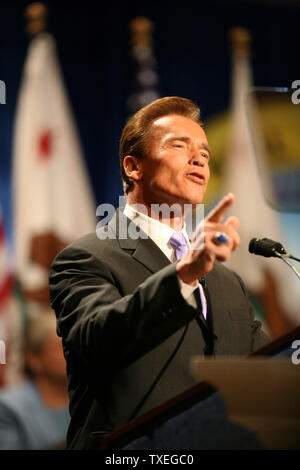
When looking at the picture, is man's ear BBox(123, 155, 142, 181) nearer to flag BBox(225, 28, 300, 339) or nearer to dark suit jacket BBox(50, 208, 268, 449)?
dark suit jacket BBox(50, 208, 268, 449)

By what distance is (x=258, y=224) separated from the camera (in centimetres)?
496

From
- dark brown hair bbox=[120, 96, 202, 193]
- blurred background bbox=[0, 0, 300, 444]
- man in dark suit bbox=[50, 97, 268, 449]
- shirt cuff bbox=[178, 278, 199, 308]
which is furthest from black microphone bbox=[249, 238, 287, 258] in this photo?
blurred background bbox=[0, 0, 300, 444]

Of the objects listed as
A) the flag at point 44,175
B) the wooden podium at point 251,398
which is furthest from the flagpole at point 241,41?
the wooden podium at point 251,398

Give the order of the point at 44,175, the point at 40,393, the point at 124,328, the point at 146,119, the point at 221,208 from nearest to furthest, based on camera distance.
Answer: the point at 221,208, the point at 124,328, the point at 146,119, the point at 40,393, the point at 44,175

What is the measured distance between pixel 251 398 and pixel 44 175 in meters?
3.77

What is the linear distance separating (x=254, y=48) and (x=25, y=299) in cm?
259

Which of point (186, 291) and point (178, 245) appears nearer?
point (186, 291)

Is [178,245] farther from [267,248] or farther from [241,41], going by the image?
[241,41]

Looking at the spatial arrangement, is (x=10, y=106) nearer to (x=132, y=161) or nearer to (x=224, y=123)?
(x=224, y=123)

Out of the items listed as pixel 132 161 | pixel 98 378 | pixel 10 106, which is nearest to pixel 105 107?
pixel 10 106

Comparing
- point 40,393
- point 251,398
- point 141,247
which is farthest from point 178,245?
point 40,393

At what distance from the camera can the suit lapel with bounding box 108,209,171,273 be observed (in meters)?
1.70

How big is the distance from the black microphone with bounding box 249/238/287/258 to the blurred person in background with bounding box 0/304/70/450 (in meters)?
2.98

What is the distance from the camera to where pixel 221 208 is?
1.27 meters
